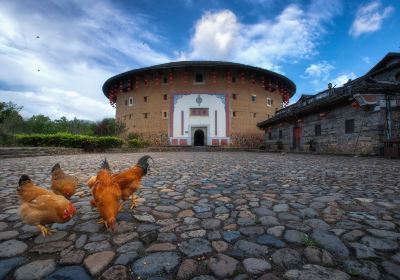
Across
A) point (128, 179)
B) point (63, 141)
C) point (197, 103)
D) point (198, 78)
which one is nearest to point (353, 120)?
point (128, 179)

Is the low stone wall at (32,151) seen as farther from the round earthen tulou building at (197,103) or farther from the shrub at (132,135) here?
the round earthen tulou building at (197,103)

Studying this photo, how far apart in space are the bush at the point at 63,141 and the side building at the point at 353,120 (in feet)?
52.1

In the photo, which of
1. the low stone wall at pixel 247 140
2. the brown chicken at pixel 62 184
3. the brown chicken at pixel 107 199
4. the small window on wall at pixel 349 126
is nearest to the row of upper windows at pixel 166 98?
the low stone wall at pixel 247 140

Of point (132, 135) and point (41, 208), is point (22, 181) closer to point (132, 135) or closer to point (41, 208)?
point (41, 208)

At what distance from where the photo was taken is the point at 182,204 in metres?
3.50

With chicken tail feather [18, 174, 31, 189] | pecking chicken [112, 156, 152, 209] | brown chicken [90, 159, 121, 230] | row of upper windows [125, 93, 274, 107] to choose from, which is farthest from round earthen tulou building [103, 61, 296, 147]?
chicken tail feather [18, 174, 31, 189]

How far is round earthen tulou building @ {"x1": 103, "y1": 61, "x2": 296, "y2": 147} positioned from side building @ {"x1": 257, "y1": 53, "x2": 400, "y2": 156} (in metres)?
9.79

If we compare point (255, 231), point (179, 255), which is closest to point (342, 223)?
point (255, 231)

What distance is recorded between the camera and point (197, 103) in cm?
2988

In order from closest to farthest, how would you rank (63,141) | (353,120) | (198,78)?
1. (353,120)
2. (63,141)
3. (198,78)

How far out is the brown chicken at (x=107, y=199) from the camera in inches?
94.8

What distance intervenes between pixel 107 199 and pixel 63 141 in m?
18.2

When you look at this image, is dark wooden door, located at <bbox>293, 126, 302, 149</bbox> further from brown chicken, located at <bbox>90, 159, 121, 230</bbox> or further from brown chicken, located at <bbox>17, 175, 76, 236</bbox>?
brown chicken, located at <bbox>17, 175, 76, 236</bbox>

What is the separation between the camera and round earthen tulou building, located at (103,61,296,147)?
2959 centimetres
